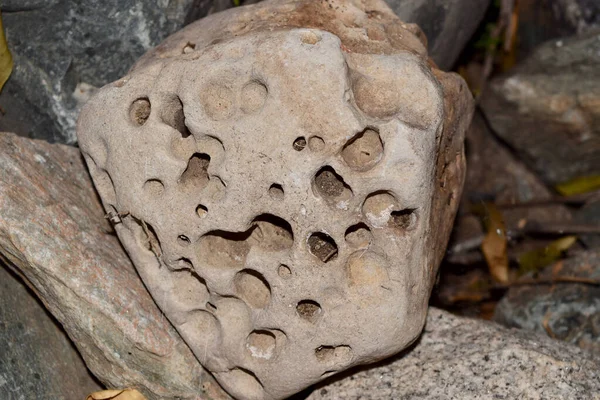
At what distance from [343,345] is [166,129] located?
0.86m

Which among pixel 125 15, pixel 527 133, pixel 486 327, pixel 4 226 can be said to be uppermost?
pixel 125 15

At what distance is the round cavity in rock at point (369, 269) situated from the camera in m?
2.31

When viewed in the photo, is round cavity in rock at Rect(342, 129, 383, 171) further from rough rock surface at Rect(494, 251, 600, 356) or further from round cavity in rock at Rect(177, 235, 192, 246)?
rough rock surface at Rect(494, 251, 600, 356)

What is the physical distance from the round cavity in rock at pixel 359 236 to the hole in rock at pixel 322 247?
62 millimetres

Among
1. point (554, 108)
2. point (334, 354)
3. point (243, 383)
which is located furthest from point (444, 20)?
point (243, 383)

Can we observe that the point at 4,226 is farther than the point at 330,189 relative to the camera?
Yes

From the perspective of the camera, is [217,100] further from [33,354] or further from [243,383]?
[33,354]

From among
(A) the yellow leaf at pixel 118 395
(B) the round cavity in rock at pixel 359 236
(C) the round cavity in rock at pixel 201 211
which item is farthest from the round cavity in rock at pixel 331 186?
(A) the yellow leaf at pixel 118 395

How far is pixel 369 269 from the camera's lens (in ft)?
7.59

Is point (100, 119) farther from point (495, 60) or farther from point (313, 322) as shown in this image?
point (495, 60)

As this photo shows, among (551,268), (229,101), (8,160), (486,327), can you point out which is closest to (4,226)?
(8,160)

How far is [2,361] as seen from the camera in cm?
259

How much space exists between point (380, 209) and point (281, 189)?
298 mm

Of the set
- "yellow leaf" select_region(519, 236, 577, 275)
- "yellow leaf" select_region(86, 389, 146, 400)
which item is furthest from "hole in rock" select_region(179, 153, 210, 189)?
"yellow leaf" select_region(519, 236, 577, 275)
